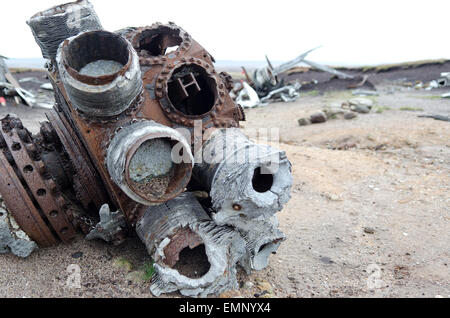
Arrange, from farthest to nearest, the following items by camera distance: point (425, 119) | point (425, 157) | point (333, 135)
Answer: point (425, 119)
point (333, 135)
point (425, 157)

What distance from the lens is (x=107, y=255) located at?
314 centimetres

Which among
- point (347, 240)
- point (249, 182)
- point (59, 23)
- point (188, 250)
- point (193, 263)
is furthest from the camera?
point (347, 240)

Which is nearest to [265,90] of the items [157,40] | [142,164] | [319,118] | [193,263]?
[319,118]

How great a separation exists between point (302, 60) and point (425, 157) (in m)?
12.7

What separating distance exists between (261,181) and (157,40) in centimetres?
218

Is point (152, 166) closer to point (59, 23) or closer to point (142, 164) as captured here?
point (142, 164)

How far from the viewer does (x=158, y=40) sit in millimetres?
3904

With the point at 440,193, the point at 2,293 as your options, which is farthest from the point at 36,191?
the point at 440,193

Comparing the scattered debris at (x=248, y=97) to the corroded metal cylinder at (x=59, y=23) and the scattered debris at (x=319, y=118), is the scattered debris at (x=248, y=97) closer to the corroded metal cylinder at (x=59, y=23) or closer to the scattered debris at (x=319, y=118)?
the scattered debris at (x=319, y=118)

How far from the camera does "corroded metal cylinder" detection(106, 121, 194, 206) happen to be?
243cm

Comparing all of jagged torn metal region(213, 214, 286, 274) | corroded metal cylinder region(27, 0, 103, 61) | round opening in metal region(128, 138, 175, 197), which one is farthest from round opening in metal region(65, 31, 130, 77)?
jagged torn metal region(213, 214, 286, 274)

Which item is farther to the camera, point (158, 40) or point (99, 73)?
point (158, 40)

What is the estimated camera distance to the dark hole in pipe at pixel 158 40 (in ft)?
11.9

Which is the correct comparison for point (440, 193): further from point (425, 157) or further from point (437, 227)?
point (425, 157)
